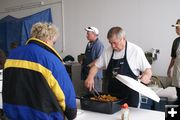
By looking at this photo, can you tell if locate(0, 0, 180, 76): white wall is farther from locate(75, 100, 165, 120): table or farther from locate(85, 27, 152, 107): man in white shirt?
locate(75, 100, 165, 120): table

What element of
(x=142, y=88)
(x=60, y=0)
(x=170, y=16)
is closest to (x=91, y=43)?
(x=170, y=16)

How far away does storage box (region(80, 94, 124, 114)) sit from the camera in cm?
192

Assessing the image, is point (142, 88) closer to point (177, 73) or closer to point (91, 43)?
point (177, 73)

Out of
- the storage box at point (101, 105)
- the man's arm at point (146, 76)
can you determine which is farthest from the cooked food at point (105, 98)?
the man's arm at point (146, 76)

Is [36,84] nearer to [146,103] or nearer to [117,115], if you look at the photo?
[117,115]

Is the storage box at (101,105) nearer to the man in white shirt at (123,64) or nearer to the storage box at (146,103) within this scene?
the man in white shirt at (123,64)

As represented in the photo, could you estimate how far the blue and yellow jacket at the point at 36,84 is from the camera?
148 centimetres

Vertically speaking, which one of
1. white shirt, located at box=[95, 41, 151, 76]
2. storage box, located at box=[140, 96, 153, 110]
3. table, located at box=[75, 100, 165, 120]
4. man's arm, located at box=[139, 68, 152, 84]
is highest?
white shirt, located at box=[95, 41, 151, 76]

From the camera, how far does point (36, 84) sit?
4.86ft

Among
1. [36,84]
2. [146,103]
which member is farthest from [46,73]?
[146,103]

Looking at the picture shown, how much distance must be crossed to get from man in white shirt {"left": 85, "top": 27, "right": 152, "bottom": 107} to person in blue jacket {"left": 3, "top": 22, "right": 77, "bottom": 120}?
0.74m

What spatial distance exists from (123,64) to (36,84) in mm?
984

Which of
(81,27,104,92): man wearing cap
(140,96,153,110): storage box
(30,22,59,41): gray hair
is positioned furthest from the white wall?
(30,22,59,41): gray hair

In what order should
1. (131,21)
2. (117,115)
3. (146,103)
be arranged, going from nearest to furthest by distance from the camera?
(117,115) < (146,103) < (131,21)
